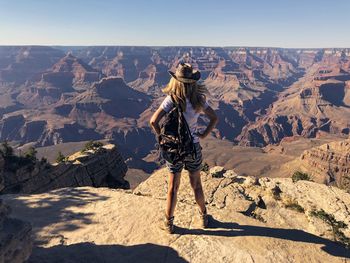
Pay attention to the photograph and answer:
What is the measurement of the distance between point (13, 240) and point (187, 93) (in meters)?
3.36

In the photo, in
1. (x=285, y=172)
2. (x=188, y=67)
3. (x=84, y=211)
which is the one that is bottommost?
(x=285, y=172)

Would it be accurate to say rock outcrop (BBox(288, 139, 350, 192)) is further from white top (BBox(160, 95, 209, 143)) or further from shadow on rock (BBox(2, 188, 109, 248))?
white top (BBox(160, 95, 209, 143))

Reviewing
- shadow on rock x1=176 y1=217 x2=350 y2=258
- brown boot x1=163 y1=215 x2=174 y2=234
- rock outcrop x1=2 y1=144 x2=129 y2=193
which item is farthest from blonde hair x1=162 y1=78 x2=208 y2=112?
rock outcrop x1=2 y1=144 x2=129 y2=193

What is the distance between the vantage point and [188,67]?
561 cm

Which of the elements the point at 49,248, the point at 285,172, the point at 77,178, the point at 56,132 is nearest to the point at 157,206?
the point at 49,248

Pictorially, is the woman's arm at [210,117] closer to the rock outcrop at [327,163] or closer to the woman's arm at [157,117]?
the woman's arm at [157,117]

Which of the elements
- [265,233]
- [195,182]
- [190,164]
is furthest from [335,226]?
[190,164]

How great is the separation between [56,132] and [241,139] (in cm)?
9622

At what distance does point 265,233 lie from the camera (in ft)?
21.7

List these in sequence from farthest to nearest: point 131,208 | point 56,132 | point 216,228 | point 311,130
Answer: point 311,130
point 56,132
point 131,208
point 216,228

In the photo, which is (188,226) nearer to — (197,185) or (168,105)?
(197,185)

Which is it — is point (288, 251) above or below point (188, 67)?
below

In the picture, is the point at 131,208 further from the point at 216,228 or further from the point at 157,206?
the point at 216,228

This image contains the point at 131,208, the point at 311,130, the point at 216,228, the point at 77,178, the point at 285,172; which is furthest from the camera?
the point at 311,130
